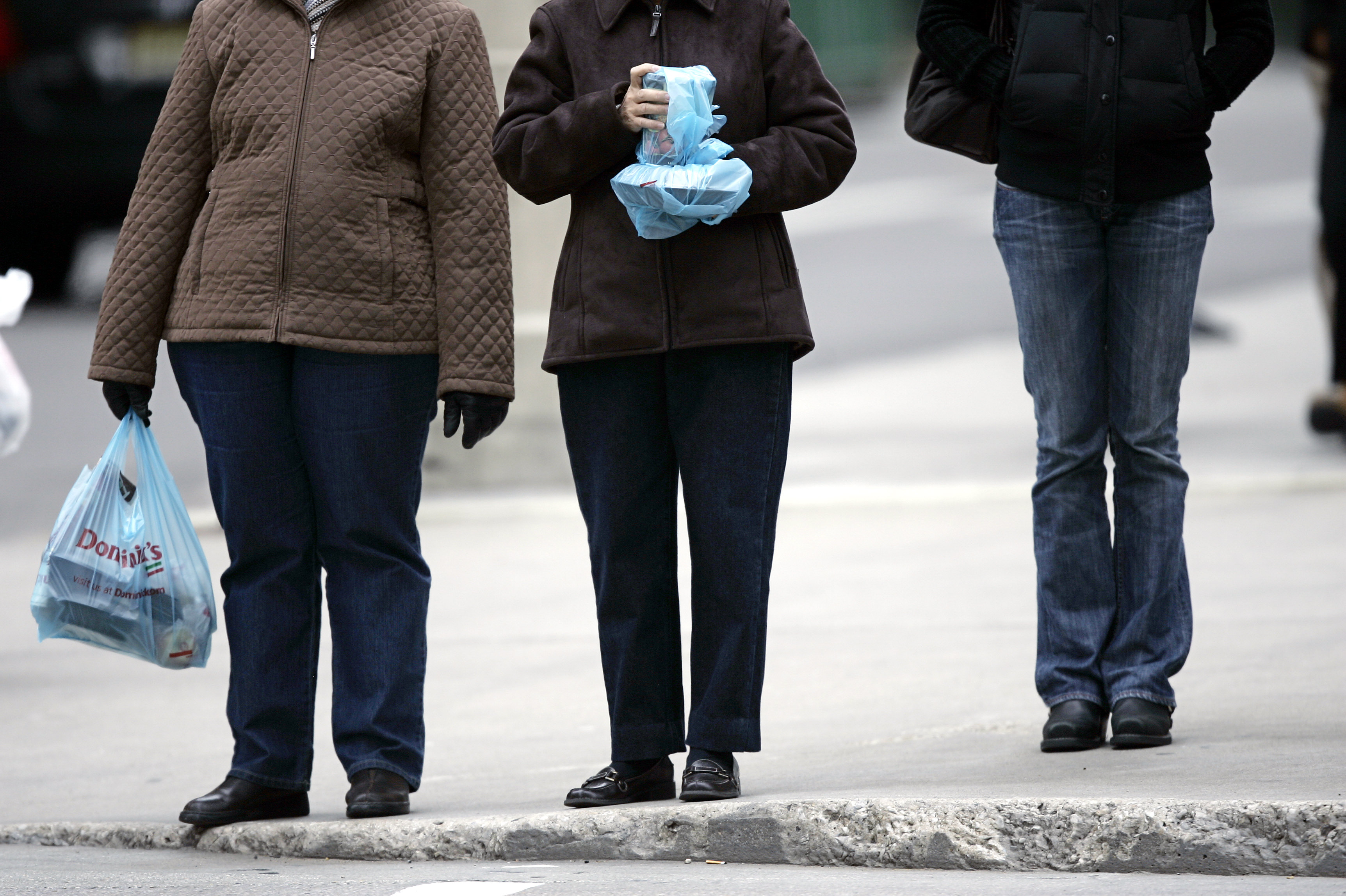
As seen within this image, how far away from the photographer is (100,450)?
10.3 metres

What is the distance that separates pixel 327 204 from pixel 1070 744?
1.85 meters

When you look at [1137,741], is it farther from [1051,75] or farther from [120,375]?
[120,375]

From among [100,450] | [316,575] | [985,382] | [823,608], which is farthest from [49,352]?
[316,575]

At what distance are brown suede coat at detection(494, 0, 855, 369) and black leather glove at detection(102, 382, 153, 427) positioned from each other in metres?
0.88

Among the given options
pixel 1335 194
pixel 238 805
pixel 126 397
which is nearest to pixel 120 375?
pixel 126 397

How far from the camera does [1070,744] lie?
172 inches

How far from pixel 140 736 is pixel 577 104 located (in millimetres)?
2456

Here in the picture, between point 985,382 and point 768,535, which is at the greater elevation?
point 985,382

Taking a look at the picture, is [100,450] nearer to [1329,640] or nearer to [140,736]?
[140,736]

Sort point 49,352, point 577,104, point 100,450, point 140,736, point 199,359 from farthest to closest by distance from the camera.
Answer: point 49,352, point 100,450, point 140,736, point 199,359, point 577,104

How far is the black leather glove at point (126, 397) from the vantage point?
428cm

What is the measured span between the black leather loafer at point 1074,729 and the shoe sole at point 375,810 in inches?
52.4

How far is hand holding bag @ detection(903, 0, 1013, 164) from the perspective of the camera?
454cm

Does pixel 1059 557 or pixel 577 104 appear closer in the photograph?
pixel 577 104
